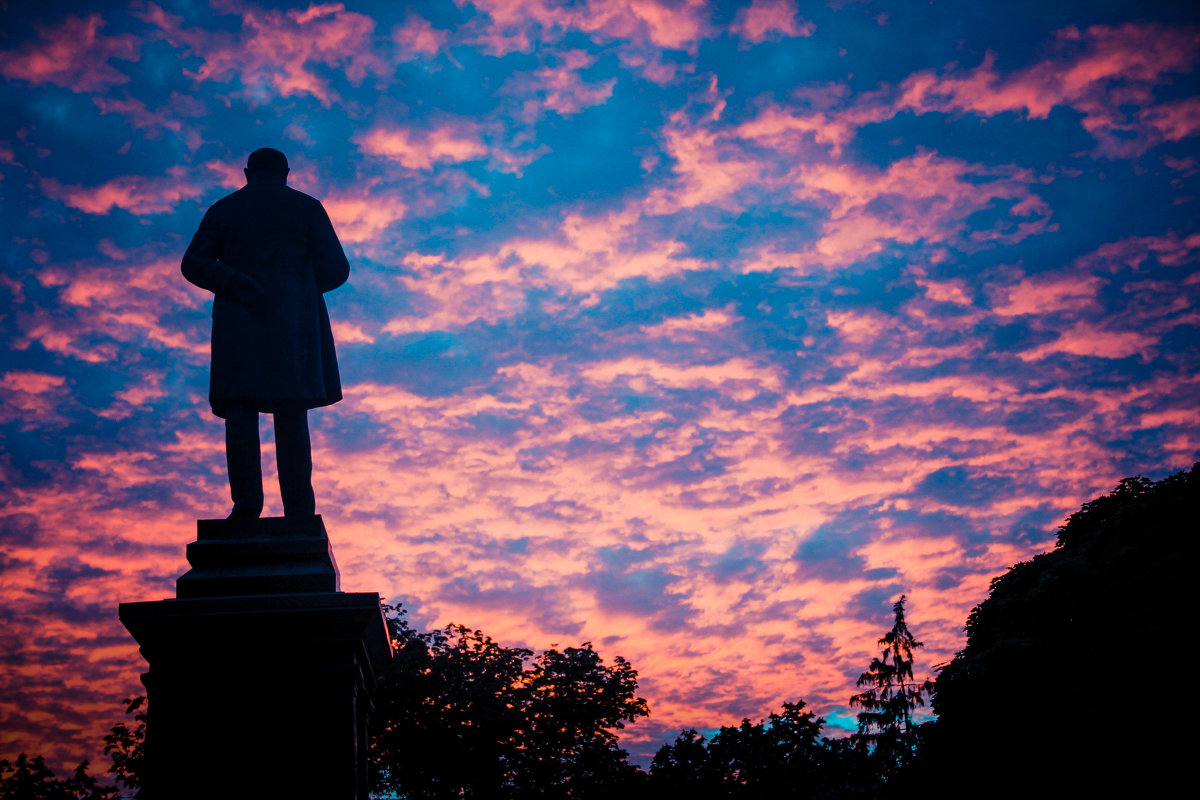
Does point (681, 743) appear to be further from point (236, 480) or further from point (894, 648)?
point (894, 648)

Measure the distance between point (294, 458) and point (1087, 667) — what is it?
1743 centimetres

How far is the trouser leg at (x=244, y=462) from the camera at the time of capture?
7.80 m

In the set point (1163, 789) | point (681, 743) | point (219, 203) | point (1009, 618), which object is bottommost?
point (1163, 789)

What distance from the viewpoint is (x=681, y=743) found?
23.5 m

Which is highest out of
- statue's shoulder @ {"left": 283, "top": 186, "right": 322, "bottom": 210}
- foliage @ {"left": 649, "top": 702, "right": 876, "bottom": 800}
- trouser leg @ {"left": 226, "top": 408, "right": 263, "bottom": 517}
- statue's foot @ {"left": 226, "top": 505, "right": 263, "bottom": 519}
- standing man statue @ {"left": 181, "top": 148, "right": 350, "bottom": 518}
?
statue's shoulder @ {"left": 283, "top": 186, "right": 322, "bottom": 210}

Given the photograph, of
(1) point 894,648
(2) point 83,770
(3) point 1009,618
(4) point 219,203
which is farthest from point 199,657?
(1) point 894,648

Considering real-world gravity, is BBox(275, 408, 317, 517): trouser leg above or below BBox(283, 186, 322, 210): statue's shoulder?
below

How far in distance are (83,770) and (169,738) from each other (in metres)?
32.9

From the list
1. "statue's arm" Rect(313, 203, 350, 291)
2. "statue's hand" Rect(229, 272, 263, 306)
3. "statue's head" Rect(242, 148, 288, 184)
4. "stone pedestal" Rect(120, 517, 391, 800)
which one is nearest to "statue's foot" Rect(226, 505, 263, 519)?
"stone pedestal" Rect(120, 517, 391, 800)

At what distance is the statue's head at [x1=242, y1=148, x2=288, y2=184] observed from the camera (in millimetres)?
8641

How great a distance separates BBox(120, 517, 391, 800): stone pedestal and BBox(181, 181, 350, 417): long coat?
68.2 inches

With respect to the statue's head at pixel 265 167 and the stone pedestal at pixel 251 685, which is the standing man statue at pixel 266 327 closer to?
the statue's head at pixel 265 167

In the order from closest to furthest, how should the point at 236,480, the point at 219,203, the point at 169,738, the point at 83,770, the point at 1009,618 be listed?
the point at 169,738, the point at 236,480, the point at 219,203, the point at 1009,618, the point at 83,770

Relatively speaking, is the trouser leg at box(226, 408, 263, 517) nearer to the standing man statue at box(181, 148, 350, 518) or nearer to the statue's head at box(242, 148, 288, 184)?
the standing man statue at box(181, 148, 350, 518)
